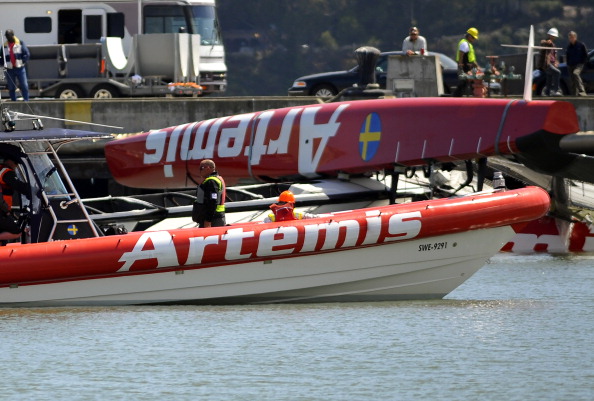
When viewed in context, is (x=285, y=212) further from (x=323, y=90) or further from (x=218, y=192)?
(x=323, y=90)

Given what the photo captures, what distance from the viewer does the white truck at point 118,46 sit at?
3284 cm

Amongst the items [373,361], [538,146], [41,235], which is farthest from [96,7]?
[373,361]

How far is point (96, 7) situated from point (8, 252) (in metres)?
19.3

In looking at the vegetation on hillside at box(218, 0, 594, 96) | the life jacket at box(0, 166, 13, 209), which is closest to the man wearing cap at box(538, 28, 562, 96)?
the life jacket at box(0, 166, 13, 209)

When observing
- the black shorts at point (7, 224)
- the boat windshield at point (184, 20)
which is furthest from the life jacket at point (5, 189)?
the boat windshield at point (184, 20)

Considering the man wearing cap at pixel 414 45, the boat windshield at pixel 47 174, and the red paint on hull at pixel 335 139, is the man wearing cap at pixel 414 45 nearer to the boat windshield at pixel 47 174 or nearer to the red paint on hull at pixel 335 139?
the red paint on hull at pixel 335 139

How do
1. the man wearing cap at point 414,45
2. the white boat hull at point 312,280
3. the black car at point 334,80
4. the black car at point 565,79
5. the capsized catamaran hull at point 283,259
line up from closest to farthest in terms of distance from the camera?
the capsized catamaran hull at point 283,259
the white boat hull at point 312,280
the man wearing cap at point 414,45
the black car at point 565,79
the black car at point 334,80

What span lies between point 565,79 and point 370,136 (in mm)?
10102

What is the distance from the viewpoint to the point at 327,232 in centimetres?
1619

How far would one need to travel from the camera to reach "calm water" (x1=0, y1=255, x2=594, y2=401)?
43.4 feet

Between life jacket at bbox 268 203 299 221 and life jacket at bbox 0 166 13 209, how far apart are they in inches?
111

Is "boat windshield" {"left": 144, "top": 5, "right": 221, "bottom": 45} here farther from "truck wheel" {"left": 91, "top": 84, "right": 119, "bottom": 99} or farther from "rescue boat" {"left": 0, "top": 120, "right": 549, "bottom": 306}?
"rescue boat" {"left": 0, "top": 120, "right": 549, "bottom": 306}

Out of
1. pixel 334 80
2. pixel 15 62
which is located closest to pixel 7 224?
pixel 15 62

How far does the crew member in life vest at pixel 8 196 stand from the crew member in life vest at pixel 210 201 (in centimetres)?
187
